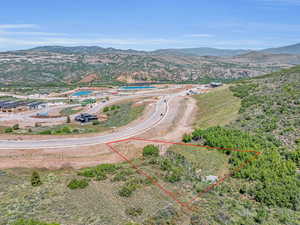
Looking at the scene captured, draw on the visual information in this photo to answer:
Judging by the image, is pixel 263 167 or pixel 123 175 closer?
pixel 263 167

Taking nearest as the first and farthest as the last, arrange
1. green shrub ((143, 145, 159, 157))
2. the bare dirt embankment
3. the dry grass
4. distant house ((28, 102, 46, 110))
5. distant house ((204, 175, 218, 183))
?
distant house ((204, 175, 218, 183)), the bare dirt embankment, green shrub ((143, 145, 159, 157)), the dry grass, distant house ((28, 102, 46, 110))

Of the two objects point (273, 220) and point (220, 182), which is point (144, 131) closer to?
point (220, 182)

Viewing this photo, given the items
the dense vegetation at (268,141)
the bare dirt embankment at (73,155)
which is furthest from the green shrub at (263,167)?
the bare dirt embankment at (73,155)

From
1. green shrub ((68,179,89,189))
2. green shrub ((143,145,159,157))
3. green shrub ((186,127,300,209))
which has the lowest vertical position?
green shrub ((143,145,159,157))

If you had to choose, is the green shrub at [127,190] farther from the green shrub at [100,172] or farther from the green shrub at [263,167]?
the green shrub at [263,167]

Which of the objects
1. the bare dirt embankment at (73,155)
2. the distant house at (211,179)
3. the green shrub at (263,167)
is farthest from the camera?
the bare dirt embankment at (73,155)

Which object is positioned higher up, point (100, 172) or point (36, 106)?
point (100, 172)

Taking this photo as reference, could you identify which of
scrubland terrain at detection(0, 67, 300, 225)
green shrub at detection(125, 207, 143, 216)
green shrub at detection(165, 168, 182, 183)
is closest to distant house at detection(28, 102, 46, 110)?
scrubland terrain at detection(0, 67, 300, 225)

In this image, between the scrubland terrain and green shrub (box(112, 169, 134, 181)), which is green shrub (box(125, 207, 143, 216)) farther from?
green shrub (box(112, 169, 134, 181))

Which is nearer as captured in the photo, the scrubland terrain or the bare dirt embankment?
the scrubland terrain

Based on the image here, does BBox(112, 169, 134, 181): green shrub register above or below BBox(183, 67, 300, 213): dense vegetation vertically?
below

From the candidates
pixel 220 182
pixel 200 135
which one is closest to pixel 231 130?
pixel 200 135

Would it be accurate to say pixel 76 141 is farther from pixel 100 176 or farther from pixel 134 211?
pixel 134 211

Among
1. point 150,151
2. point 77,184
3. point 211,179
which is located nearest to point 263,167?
point 211,179
